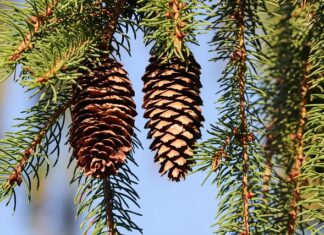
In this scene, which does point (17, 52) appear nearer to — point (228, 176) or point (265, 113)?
point (228, 176)

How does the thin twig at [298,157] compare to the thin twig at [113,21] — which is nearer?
the thin twig at [113,21]

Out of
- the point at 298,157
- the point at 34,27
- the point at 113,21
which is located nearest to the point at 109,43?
the point at 113,21

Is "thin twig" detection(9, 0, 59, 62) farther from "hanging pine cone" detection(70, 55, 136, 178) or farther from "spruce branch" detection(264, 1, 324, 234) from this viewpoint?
"spruce branch" detection(264, 1, 324, 234)

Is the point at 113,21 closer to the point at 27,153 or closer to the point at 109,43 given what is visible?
the point at 109,43

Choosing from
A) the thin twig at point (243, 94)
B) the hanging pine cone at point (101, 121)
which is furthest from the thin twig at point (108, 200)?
the thin twig at point (243, 94)

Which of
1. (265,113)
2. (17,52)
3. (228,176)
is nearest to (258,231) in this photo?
(228,176)

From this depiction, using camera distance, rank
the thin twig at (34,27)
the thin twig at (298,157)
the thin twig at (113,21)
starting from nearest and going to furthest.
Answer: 1. the thin twig at (34,27)
2. the thin twig at (113,21)
3. the thin twig at (298,157)

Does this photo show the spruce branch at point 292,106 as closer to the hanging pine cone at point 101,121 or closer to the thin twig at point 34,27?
the hanging pine cone at point 101,121
